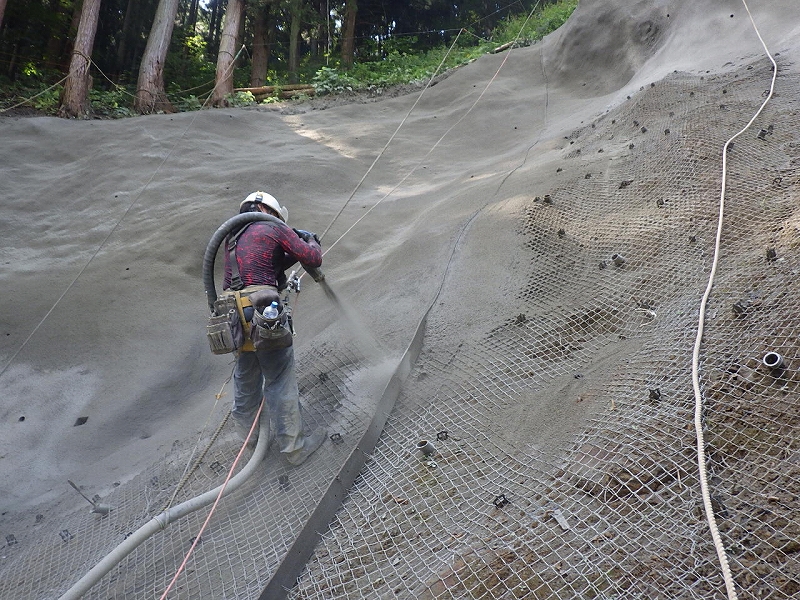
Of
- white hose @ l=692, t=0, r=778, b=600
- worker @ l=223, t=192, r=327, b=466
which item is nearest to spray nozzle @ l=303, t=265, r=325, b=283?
worker @ l=223, t=192, r=327, b=466

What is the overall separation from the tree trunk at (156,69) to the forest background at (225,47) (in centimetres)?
2

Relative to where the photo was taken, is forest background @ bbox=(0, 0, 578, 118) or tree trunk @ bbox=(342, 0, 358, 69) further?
tree trunk @ bbox=(342, 0, 358, 69)

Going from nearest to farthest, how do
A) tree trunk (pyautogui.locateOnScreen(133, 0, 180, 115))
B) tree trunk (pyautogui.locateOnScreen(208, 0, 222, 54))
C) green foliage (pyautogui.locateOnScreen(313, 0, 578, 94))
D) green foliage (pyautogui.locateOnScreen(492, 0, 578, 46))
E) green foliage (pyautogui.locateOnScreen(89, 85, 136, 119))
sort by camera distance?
1. green foliage (pyautogui.locateOnScreen(89, 85, 136, 119))
2. tree trunk (pyautogui.locateOnScreen(133, 0, 180, 115))
3. green foliage (pyautogui.locateOnScreen(313, 0, 578, 94))
4. green foliage (pyautogui.locateOnScreen(492, 0, 578, 46))
5. tree trunk (pyautogui.locateOnScreen(208, 0, 222, 54))

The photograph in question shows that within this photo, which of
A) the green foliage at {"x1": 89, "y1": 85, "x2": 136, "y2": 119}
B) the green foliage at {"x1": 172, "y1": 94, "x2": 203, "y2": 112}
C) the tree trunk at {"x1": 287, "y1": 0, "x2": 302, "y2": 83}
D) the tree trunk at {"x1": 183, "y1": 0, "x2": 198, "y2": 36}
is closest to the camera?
the green foliage at {"x1": 89, "y1": 85, "x2": 136, "y2": 119}

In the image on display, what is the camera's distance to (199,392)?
5.12 metres

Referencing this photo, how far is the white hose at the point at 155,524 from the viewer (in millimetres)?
2744

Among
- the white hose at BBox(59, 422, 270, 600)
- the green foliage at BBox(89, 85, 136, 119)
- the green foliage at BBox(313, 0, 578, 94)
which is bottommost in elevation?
the white hose at BBox(59, 422, 270, 600)

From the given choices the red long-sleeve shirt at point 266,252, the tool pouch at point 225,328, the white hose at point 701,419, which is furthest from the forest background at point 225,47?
the white hose at point 701,419

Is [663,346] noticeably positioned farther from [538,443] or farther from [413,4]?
[413,4]

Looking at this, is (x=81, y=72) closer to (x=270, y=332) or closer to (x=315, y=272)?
(x=315, y=272)

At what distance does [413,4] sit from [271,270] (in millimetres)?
15578

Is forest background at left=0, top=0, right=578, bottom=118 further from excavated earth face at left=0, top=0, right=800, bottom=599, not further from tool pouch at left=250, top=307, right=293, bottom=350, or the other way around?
tool pouch at left=250, top=307, right=293, bottom=350

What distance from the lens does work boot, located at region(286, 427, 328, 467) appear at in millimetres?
3588

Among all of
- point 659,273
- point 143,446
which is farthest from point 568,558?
point 143,446
